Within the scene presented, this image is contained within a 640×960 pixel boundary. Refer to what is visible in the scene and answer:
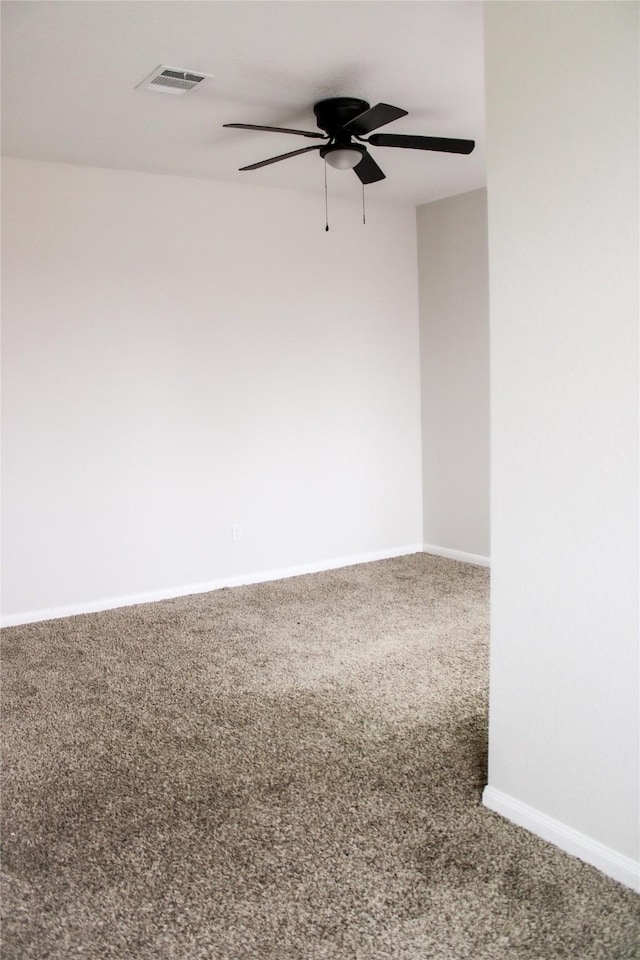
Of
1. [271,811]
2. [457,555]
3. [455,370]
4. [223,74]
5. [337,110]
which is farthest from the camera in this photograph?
[457,555]

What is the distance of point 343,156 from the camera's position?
3771 millimetres

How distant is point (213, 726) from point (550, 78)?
2394 mm

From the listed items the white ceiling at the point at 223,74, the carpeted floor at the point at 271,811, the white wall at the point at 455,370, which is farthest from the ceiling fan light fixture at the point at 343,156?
the carpeted floor at the point at 271,811

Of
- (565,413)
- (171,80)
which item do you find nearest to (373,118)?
(171,80)

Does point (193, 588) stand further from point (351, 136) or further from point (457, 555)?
point (351, 136)

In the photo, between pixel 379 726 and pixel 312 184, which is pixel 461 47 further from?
pixel 379 726

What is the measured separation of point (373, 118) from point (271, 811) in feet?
8.88

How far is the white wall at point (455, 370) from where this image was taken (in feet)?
18.0

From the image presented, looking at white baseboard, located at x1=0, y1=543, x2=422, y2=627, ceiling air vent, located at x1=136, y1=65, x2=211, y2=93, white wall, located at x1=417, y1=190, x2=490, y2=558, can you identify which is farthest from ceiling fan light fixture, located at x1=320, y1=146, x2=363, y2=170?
white baseboard, located at x1=0, y1=543, x2=422, y2=627

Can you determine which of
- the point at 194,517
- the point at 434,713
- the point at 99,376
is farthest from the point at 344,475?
the point at 434,713

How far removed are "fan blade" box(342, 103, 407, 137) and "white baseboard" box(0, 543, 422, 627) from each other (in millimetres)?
2796

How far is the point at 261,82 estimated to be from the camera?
3.36 meters

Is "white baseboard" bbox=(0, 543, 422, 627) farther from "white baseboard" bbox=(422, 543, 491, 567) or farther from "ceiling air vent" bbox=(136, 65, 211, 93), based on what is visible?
"ceiling air vent" bbox=(136, 65, 211, 93)

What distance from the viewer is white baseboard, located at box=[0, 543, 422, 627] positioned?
14.8ft
